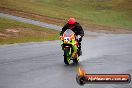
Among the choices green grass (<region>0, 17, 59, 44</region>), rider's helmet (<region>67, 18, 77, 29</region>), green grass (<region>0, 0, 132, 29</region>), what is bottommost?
green grass (<region>0, 0, 132, 29</region>)

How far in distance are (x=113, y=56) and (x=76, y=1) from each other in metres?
56.8

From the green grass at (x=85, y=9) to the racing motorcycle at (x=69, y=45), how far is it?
37768 millimetres

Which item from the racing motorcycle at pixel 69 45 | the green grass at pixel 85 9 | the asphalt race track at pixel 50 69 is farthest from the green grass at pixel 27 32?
the racing motorcycle at pixel 69 45

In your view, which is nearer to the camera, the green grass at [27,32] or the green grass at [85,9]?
the green grass at [27,32]

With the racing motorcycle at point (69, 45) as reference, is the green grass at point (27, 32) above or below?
below

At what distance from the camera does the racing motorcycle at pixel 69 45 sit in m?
17.7

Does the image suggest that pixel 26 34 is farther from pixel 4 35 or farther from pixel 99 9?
pixel 99 9

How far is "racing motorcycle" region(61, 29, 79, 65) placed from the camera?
17688 mm

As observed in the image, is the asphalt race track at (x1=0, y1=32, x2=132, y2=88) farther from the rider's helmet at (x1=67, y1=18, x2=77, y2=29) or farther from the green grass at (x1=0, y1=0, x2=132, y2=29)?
the green grass at (x1=0, y1=0, x2=132, y2=29)

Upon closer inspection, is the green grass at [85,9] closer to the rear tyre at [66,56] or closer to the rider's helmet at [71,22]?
the rider's helmet at [71,22]

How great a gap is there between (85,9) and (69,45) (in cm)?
5398

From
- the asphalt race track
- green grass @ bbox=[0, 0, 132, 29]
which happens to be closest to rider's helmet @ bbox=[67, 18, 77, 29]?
the asphalt race track

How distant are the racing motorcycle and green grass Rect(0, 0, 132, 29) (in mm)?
37768

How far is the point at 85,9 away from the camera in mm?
71438
